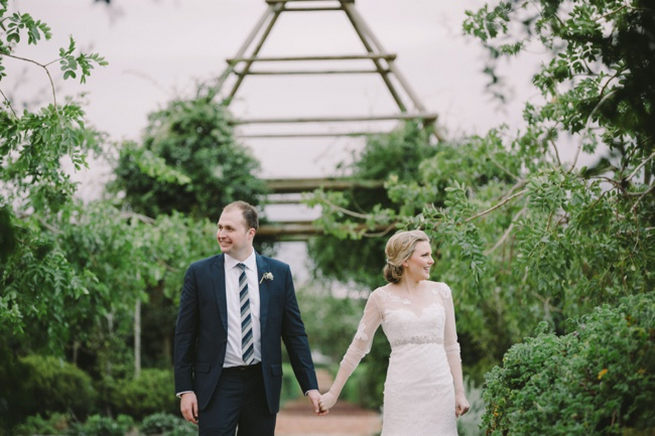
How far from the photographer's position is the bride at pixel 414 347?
15.5ft

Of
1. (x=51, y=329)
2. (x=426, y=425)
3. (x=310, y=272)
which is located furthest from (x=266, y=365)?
(x=310, y=272)

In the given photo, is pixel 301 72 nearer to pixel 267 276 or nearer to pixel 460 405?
pixel 267 276

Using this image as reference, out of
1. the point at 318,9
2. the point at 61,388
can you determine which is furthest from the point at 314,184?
the point at 61,388

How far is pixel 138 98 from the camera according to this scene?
11820mm

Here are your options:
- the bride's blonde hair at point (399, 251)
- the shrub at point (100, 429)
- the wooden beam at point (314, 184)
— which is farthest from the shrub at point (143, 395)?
the bride's blonde hair at point (399, 251)

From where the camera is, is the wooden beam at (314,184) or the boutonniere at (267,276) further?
the wooden beam at (314,184)

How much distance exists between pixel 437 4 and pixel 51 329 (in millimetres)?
4096

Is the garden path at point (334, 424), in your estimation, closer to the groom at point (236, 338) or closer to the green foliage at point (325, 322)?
the green foliage at point (325, 322)

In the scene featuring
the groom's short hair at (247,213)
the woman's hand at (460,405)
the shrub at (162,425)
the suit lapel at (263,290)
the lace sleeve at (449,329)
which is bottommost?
the woman's hand at (460,405)

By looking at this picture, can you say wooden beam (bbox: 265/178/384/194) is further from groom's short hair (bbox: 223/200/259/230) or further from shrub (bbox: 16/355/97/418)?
groom's short hair (bbox: 223/200/259/230)

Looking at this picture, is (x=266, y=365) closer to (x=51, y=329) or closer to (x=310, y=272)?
(x=51, y=329)

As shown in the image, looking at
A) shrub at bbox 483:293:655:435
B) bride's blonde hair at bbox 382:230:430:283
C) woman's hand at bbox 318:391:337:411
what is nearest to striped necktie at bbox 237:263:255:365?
woman's hand at bbox 318:391:337:411

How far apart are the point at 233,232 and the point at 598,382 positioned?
2159mm

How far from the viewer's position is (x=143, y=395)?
13.3m
